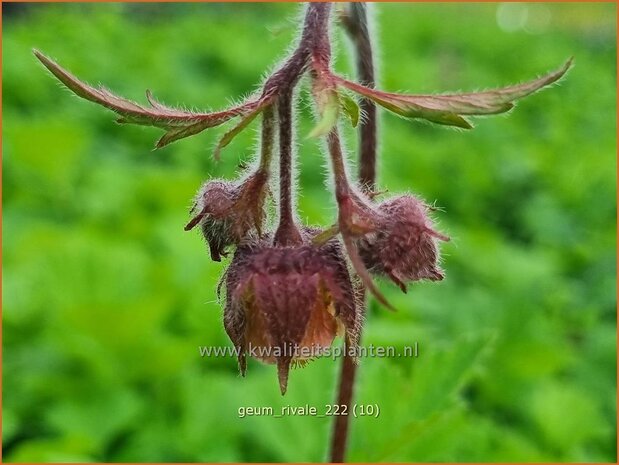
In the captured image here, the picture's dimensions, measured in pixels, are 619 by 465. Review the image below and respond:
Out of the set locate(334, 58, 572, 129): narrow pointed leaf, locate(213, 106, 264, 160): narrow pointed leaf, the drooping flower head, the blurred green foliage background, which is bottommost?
the blurred green foliage background

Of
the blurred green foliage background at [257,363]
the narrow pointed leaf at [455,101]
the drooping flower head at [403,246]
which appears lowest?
the blurred green foliage background at [257,363]

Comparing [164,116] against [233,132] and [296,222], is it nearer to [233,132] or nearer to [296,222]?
[233,132]

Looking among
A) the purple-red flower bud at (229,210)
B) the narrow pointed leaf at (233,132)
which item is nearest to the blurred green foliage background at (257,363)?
the purple-red flower bud at (229,210)

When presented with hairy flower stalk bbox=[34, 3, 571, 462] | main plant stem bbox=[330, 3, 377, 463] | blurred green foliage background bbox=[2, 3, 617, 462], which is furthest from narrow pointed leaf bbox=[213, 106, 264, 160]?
main plant stem bbox=[330, 3, 377, 463]

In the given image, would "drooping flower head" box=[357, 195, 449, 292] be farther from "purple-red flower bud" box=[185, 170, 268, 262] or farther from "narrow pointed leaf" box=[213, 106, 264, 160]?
"narrow pointed leaf" box=[213, 106, 264, 160]

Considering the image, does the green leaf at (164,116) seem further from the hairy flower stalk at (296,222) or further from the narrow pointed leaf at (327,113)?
the narrow pointed leaf at (327,113)

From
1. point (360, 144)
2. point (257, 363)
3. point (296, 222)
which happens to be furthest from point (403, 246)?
point (257, 363)

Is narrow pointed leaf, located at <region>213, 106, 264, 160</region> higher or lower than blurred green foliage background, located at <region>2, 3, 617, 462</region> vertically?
higher
